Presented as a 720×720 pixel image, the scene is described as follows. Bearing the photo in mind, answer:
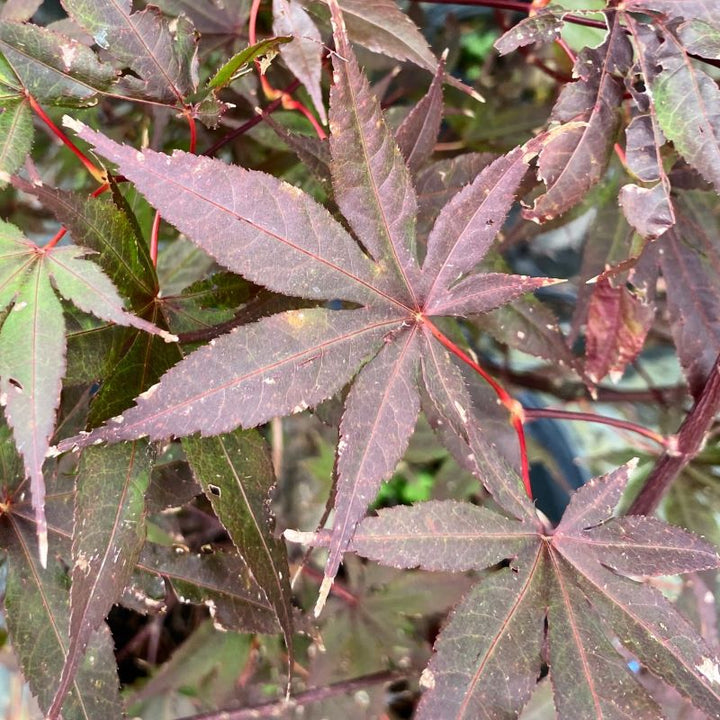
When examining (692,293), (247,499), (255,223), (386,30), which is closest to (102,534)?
(247,499)

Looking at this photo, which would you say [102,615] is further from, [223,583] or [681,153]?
[681,153]

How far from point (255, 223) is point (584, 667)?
361mm

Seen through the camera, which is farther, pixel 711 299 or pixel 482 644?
pixel 711 299

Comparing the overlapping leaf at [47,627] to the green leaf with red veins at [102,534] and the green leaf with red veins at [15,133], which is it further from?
the green leaf with red veins at [15,133]

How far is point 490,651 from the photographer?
1.40 feet

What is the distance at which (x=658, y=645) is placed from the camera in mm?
429

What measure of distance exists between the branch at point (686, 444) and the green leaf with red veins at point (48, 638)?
0.45 meters

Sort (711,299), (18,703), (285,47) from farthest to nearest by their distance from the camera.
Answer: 1. (18,703)
2. (711,299)
3. (285,47)

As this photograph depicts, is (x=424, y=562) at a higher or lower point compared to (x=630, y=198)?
lower

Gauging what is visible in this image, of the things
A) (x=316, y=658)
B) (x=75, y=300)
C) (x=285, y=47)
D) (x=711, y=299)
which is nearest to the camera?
(x=75, y=300)

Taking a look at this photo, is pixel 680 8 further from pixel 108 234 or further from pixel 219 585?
pixel 219 585

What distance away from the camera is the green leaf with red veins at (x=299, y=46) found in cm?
49

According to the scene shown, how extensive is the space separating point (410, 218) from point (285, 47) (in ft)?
0.60

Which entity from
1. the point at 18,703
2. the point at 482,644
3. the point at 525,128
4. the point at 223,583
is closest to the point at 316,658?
the point at 223,583
